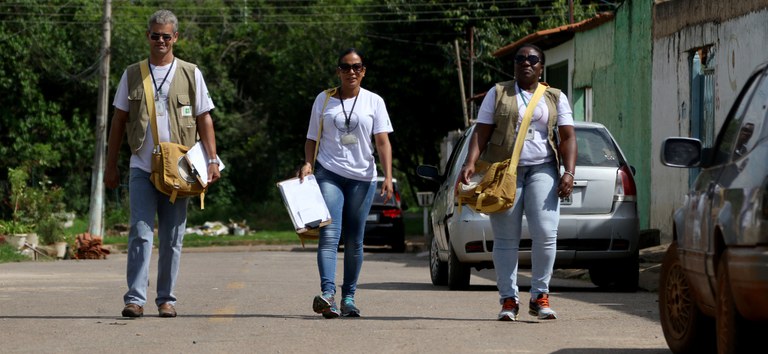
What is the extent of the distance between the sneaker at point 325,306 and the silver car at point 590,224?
345 cm

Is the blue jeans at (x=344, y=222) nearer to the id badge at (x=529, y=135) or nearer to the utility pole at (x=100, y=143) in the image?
the id badge at (x=529, y=135)

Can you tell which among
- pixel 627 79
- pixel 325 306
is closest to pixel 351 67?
pixel 325 306

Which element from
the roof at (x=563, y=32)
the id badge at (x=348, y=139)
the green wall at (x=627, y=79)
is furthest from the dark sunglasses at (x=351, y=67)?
the roof at (x=563, y=32)

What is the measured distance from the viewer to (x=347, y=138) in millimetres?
9859

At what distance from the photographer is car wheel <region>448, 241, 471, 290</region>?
1336 cm

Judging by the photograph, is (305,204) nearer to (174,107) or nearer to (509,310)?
(174,107)

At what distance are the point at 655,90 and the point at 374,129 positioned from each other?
12505 millimetres

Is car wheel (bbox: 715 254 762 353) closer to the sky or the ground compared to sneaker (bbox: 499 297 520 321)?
closer to the sky

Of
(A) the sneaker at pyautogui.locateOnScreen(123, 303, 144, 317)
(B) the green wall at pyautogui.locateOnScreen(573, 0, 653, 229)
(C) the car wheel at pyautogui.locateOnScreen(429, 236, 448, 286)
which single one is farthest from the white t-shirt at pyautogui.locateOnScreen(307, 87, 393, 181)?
(B) the green wall at pyautogui.locateOnScreen(573, 0, 653, 229)

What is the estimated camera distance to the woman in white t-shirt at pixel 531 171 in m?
9.45

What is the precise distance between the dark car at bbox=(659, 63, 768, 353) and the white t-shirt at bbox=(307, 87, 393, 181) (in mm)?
2813

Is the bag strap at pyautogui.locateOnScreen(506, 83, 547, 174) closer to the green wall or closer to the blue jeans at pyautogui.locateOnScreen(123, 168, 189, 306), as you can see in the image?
the blue jeans at pyautogui.locateOnScreen(123, 168, 189, 306)

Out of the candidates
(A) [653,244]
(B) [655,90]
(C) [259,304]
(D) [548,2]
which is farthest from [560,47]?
(C) [259,304]

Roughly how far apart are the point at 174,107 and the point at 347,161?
1.23 meters
